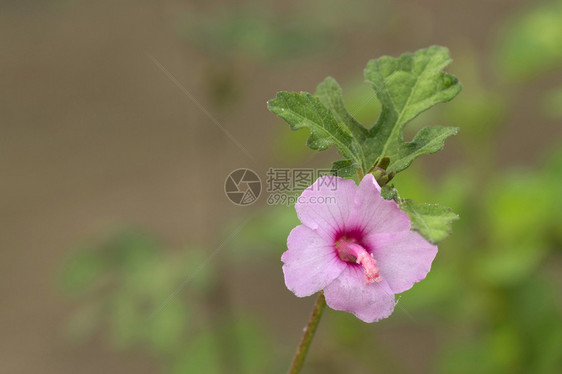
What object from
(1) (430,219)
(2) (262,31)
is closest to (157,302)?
(2) (262,31)

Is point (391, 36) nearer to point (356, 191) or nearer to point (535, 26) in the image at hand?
point (535, 26)

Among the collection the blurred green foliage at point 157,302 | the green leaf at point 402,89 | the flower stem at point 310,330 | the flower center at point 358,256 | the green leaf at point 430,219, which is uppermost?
the green leaf at point 402,89

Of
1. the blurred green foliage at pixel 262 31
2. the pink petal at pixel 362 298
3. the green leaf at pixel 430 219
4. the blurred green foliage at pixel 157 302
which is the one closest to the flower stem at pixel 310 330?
the pink petal at pixel 362 298

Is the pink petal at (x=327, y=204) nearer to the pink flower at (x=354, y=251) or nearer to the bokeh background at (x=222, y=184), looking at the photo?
the pink flower at (x=354, y=251)

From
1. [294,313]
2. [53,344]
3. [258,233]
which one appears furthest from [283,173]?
[53,344]

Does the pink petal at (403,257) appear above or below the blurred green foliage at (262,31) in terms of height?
above

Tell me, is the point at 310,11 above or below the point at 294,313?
above
